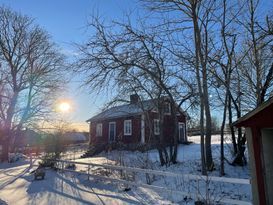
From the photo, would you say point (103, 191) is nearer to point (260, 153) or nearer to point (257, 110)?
point (260, 153)

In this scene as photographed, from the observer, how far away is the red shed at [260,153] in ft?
20.3

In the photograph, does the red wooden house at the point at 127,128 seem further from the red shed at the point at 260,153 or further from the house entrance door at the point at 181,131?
the red shed at the point at 260,153

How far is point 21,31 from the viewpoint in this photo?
27.0 meters

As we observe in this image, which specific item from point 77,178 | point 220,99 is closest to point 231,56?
point 220,99

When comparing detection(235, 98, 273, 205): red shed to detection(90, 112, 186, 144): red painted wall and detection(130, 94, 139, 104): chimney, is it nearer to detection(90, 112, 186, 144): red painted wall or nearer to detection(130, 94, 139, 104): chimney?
detection(130, 94, 139, 104): chimney

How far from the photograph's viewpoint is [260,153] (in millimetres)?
6410

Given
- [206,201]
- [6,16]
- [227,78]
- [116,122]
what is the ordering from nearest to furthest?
1. [206,201]
2. [227,78]
3. [6,16]
4. [116,122]

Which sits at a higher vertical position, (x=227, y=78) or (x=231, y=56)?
(x=231, y=56)

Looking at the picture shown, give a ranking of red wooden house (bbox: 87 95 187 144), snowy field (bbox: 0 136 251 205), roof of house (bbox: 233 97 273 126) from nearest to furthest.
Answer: roof of house (bbox: 233 97 273 126) → snowy field (bbox: 0 136 251 205) → red wooden house (bbox: 87 95 187 144)

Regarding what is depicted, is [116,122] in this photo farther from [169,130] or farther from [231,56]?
[231,56]

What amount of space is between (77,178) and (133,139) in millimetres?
14275

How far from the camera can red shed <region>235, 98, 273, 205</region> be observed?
6.20m

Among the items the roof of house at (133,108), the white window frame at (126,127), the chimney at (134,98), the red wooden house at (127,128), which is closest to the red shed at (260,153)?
the chimney at (134,98)

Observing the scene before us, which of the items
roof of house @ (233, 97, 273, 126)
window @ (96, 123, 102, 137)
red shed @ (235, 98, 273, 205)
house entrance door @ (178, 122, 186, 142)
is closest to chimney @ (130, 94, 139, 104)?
roof of house @ (233, 97, 273, 126)
